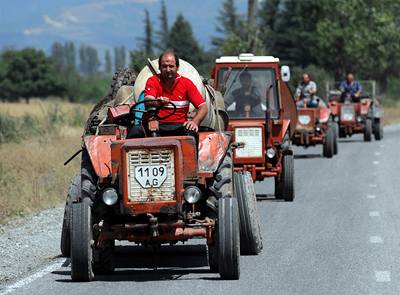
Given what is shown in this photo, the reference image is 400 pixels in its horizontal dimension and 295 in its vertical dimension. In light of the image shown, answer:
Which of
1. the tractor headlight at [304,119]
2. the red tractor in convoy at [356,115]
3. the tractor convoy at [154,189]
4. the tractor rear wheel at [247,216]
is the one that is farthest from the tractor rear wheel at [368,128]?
the tractor rear wheel at [247,216]

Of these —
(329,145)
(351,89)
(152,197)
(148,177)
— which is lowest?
(329,145)

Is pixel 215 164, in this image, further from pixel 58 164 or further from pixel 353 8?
pixel 353 8

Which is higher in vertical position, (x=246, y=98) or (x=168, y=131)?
(x=168, y=131)

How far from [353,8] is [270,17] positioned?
110 feet

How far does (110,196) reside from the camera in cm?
1216

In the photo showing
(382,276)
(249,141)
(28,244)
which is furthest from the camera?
(249,141)

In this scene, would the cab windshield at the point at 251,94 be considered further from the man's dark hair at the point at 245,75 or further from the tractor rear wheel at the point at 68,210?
the tractor rear wheel at the point at 68,210

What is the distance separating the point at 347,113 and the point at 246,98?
55.2 feet

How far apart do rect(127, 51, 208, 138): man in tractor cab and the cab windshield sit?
8.76 meters

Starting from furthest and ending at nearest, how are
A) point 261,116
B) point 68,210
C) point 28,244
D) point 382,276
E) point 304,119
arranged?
1. point 304,119
2. point 261,116
3. point 28,244
4. point 68,210
5. point 382,276

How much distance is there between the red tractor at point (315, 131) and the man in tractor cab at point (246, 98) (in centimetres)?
957

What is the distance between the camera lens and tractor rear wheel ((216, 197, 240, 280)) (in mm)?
12039

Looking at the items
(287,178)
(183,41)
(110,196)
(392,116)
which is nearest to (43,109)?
(392,116)

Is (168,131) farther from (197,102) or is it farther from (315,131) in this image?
(315,131)
